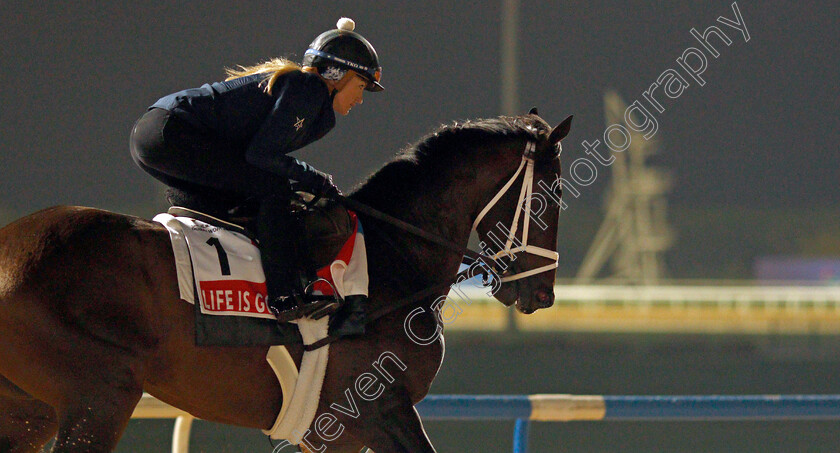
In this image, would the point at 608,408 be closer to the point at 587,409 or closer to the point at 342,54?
the point at 587,409

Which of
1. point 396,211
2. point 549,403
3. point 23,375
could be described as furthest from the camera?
point 549,403

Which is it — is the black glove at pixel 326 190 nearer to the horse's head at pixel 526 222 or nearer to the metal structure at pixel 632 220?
the horse's head at pixel 526 222

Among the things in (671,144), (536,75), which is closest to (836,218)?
(671,144)

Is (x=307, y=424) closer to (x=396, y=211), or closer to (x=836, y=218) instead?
(x=396, y=211)

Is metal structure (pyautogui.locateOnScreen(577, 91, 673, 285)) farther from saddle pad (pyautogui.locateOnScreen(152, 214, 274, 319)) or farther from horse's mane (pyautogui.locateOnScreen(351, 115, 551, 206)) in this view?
saddle pad (pyautogui.locateOnScreen(152, 214, 274, 319))

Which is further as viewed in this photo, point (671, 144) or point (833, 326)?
point (671, 144)

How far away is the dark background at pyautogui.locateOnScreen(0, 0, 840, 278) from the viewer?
440 inches

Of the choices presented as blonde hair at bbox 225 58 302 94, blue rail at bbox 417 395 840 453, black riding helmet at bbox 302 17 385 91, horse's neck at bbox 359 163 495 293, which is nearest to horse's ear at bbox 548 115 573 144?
horse's neck at bbox 359 163 495 293

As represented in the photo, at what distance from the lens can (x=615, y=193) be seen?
11180mm

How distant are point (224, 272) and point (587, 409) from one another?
6.55 feet

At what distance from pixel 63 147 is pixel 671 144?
779 cm

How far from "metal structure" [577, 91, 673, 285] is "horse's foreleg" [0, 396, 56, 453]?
27.9 ft

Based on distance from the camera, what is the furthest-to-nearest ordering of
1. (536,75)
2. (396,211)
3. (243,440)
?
(536,75) → (243,440) → (396,211)

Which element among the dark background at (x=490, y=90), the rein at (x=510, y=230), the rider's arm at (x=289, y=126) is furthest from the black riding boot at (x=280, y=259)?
the dark background at (x=490, y=90)
